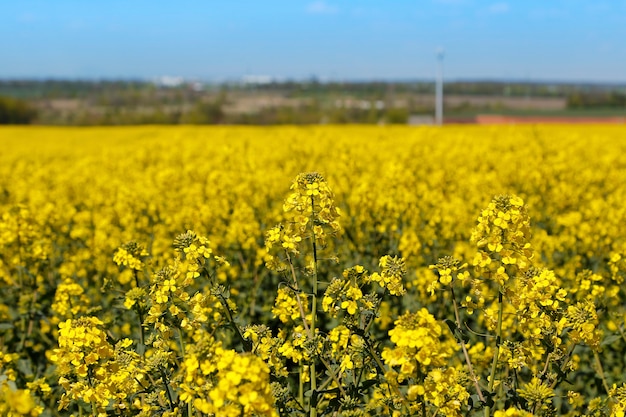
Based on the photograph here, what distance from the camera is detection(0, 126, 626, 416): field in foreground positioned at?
2.24 metres

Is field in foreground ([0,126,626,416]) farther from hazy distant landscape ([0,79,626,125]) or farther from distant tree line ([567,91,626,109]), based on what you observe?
distant tree line ([567,91,626,109])

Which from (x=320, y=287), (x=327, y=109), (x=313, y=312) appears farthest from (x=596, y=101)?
(x=313, y=312)

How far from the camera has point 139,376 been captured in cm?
237

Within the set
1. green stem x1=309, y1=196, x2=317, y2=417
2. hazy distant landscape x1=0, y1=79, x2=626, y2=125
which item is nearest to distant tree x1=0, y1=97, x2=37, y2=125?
hazy distant landscape x1=0, y1=79, x2=626, y2=125

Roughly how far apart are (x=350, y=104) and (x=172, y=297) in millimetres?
53340

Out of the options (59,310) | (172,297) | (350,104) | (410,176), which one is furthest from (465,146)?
(350,104)

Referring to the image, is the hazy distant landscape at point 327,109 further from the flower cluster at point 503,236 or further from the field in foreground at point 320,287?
the flower cluster at point 503,236

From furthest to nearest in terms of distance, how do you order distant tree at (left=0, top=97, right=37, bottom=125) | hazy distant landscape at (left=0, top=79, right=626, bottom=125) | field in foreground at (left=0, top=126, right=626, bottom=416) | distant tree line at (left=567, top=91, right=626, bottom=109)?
distant tree line at (left=567, top=91, right=626, bottom=109), distant tree at (left=0, top=97, right=37, bottom=125), hazy distant landscape at (left=0, top=79, right=626, bottom=125), field in foreground at (left=0, top=126, right=626, bottom=416)

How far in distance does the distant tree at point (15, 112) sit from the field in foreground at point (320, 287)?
41.9 m

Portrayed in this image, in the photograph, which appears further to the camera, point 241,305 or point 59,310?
point 241,305

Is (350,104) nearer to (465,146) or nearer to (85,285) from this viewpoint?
(465,146)

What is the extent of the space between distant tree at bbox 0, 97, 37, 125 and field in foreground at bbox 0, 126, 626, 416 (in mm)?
41947

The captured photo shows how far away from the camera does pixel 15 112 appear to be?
47969mm

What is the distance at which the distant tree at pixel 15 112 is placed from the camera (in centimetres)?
4741
